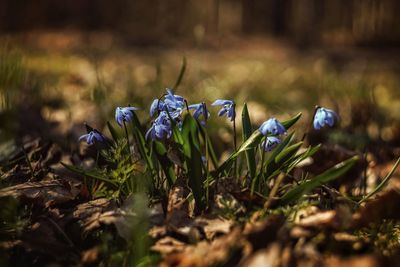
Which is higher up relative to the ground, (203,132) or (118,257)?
(203,132)

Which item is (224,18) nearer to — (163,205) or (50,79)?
(50,79)

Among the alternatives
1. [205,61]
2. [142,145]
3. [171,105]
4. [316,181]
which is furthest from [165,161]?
[205,61]

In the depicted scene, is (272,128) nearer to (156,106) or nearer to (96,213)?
(156,106)

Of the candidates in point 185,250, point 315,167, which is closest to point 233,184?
point 185,250

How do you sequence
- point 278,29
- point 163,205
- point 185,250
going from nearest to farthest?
point 185,250
point 163,205
point 278,29

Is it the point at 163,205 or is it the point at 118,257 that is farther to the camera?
the point at 163,205

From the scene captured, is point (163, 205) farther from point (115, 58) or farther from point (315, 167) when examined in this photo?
point (115, 58)

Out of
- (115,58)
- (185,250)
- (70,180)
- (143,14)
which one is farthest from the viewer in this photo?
(143,14)

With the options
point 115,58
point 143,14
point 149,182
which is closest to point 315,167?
point 149,182
